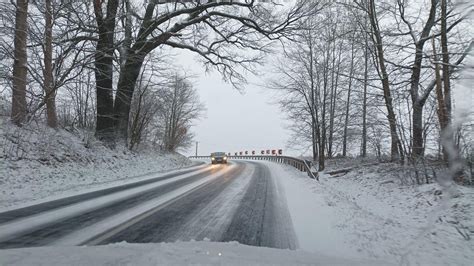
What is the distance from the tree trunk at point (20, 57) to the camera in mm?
9602

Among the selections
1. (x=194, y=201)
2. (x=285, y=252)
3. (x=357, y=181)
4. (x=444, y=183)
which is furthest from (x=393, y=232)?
(x=357, y=181)

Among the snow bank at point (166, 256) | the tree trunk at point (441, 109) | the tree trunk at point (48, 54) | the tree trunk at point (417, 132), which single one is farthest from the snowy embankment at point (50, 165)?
the tree trunk at point (441, 109)

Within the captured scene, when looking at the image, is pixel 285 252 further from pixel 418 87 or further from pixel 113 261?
pixel 418 87

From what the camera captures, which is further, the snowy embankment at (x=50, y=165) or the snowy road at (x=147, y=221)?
the snowy embankment at (x=50, y=165)

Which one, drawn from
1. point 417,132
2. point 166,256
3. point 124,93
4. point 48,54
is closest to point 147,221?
point 166,256

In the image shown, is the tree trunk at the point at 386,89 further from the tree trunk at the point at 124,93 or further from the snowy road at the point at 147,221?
the tree trunk at the point at 124,93

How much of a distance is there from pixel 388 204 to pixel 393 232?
4.20m

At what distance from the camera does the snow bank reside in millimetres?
3793

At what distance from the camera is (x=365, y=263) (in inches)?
169

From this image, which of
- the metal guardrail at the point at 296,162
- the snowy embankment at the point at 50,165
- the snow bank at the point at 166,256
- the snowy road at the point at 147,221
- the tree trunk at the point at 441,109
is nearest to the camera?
the snow bank at the point at 166,256

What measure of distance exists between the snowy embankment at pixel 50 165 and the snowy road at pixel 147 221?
5.43ft

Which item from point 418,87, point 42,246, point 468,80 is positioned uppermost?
point 418,87

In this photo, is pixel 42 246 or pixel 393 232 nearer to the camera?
pixel 42 246

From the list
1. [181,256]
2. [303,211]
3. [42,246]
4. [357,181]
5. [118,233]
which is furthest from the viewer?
[357,181]
